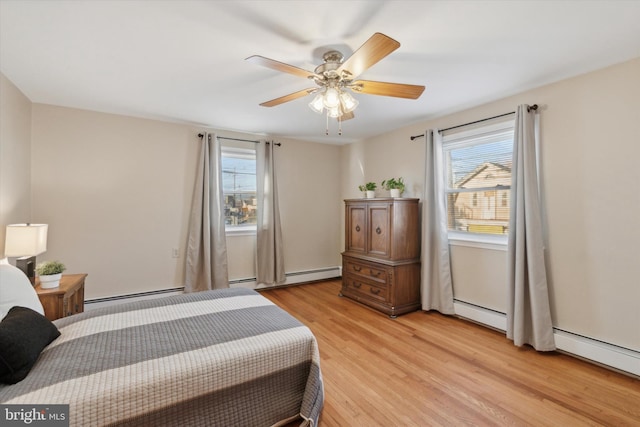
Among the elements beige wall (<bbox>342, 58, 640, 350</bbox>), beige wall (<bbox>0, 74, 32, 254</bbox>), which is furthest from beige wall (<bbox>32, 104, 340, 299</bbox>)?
beige wall (<bbox>342, 58, 640, 350</bbox>)

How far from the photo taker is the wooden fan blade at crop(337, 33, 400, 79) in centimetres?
146

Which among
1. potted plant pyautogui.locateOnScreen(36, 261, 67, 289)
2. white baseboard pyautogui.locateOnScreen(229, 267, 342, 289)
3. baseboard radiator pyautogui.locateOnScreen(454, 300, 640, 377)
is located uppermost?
potted plant pyautogui.locateOnScreen(36, 261, 67, 289)

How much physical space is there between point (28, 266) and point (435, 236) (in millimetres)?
4024

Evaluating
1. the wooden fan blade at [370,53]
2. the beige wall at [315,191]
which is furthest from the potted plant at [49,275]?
the wooden fan blade at [370,53]

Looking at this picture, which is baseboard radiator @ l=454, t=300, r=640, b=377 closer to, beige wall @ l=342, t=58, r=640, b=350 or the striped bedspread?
beige wall @ l=342, t=58, r=640, b=350

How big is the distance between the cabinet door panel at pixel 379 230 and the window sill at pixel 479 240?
77 centimetres

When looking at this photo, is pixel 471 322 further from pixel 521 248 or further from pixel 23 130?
pixel 23 130

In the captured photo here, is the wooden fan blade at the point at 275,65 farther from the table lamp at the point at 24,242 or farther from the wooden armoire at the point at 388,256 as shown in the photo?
the table lamp at the point at 24,242

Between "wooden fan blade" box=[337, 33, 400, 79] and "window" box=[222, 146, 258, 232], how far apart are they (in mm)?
2739

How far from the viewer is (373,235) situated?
375 cm

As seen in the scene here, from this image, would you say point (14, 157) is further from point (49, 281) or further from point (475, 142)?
point (475, 142)

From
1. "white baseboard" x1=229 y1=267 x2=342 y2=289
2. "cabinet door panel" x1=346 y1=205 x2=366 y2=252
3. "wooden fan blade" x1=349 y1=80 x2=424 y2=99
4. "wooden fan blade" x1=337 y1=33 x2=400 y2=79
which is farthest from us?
"white baseboard" x1=229 y1=267 x2=342 y2=289

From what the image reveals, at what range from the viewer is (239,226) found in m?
4.31

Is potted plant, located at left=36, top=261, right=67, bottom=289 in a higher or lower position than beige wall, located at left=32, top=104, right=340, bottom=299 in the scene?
lower
